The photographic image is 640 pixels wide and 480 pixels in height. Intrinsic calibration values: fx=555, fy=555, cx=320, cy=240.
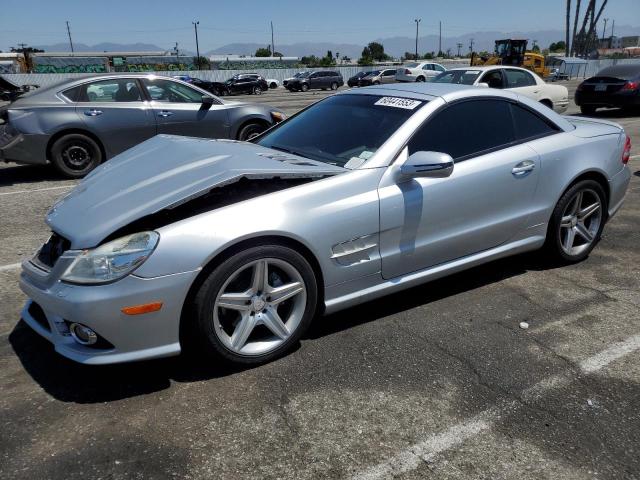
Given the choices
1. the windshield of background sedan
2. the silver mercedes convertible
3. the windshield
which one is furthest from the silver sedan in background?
the windshield

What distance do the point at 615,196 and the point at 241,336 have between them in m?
3.53

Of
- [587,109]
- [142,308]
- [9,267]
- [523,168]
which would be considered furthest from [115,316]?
[587,109]

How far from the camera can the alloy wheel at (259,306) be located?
117 inches

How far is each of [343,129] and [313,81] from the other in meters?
37.6

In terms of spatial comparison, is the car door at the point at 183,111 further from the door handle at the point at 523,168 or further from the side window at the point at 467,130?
the door handle at the point at 523,168

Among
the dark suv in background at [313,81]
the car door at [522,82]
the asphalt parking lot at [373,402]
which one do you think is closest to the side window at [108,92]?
the asphalt parking lot at [373,402]

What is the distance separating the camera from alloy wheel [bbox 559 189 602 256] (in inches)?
175

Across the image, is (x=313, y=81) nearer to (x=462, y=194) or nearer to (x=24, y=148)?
(x=24, y=148)

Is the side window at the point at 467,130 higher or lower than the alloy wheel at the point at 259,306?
higher

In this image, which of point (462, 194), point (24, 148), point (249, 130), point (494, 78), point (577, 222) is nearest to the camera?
point (462, 194)

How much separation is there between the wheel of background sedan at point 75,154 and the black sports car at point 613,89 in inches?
522

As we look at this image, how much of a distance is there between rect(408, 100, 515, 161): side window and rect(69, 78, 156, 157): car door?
227 inches

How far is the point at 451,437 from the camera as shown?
2.55m

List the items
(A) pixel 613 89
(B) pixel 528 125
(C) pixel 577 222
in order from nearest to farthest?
(B) pixel 528 125
(C) pixel 577 222
(A) pixel 613 89
